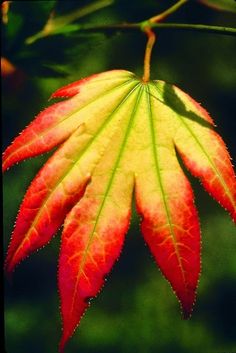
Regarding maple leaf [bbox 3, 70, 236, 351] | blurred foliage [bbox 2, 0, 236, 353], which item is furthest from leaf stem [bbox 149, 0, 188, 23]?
maple leaf [bbox 3, 70, 236, 351]

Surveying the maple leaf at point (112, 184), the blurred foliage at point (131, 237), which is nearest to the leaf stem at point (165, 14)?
the blurred foliage at point (131, 237)

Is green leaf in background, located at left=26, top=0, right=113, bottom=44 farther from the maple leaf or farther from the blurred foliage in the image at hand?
the maple leaf

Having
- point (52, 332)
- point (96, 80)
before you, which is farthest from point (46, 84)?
point (52, 332)

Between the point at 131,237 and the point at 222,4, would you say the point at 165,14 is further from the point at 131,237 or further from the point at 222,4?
the point at 131,237

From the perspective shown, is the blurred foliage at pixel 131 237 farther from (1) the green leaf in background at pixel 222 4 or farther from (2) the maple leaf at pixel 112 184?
(2) the maple leaf at pixel 112 184

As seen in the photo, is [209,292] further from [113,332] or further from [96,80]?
[96,80]

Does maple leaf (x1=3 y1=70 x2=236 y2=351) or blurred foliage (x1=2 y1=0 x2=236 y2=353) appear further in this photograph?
blurred foliage (x1=2 y1=0 x2=236 y2=353)
